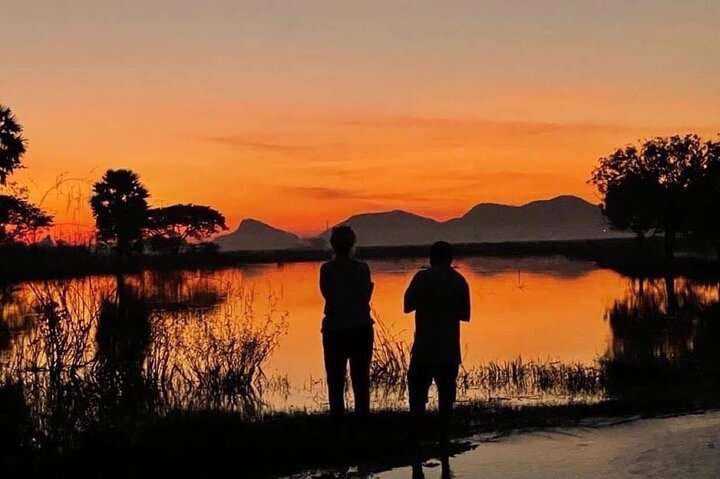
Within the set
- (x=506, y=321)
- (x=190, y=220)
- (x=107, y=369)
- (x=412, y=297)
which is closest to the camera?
(x=412, y=297)

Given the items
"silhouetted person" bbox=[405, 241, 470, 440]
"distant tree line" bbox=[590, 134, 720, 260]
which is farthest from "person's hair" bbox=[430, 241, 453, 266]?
"distant tree line" bbox=[590, 134, 720, 260]

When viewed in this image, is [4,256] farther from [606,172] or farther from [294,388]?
[606,172]

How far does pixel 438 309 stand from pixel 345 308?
873mm

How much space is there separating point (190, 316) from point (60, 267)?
40.3ft

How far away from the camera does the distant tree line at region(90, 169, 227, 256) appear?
537 inches

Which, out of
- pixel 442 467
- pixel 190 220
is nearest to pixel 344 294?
Result: pixel 442 467

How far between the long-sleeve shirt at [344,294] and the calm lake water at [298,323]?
4.11 m

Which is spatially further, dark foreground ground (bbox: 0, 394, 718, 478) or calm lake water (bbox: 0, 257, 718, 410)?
calm lake water (bbox: 0, 257, 718, 410)

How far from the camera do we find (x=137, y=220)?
555 inches

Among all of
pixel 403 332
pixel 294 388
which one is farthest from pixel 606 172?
pixel 294 388

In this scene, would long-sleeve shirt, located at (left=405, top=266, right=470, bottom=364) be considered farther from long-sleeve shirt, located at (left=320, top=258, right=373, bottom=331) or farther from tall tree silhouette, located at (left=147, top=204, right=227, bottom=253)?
tall tree silhouette, located at (left=147, top=204, right=227, bottom=253)

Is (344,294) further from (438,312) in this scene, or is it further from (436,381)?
(436,381)

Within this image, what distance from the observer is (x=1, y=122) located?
99.8 ft

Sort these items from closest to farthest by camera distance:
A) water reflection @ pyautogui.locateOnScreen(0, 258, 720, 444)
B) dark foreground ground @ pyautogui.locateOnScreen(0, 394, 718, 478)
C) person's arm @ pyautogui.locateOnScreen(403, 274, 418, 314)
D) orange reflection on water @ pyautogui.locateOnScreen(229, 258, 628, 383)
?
dark foreground ground @ pyautogui.locateOnScreen(0, 394, 718, 478)
person's arm @ pyautogui.locateOnScreen(403, 274, 418, 314)
water reflection @ pyautogui.locateOnScreen(0, 258, 720, 444)
orange reflection on water @ pyautogui.locateOnScreen(229, 258, 628, 383)
